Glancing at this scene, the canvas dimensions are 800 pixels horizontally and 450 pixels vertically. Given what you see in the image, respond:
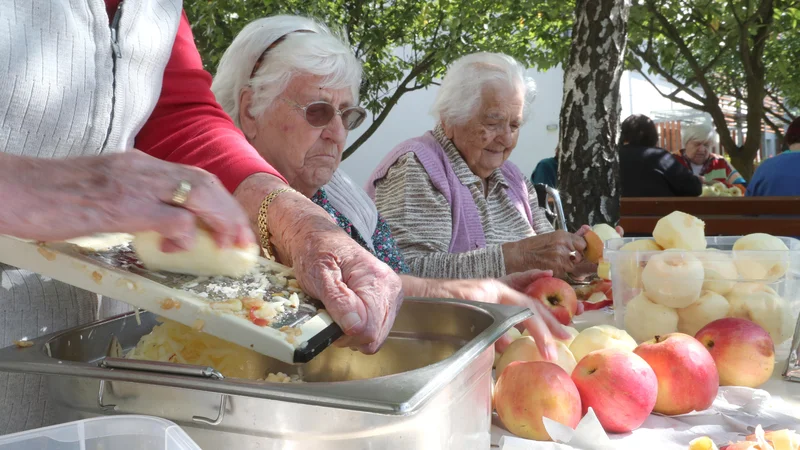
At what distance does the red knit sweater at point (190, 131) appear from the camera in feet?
4.49

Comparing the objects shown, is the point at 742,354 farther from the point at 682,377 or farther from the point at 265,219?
the point at 265,219

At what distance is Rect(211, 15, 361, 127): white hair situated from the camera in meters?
2.34

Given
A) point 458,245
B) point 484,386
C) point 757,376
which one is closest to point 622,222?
point 458,245

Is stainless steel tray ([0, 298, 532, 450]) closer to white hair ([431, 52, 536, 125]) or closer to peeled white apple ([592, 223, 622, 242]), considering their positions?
peeled white apple ([592, 223, 622, 242])

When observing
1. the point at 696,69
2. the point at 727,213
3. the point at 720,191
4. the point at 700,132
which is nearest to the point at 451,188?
the point at 727,213

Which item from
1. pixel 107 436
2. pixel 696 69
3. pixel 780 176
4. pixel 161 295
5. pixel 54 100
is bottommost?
Result: pixel 780 176

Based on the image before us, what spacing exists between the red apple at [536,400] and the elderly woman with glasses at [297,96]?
92 cm

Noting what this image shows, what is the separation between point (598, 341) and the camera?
158 cm

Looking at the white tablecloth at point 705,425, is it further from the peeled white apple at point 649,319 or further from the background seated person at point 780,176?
the background seated person at point 780,176

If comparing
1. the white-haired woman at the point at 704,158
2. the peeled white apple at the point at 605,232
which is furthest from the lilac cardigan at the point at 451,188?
the white-haired woman at the point at 704,158

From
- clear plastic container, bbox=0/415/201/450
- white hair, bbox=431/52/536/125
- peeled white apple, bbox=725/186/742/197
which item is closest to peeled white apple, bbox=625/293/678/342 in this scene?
clear plastic container, bbox=0/415/201/450

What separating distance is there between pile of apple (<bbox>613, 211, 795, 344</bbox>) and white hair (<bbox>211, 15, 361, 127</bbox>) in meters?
1.14

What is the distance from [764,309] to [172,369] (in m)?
1.61

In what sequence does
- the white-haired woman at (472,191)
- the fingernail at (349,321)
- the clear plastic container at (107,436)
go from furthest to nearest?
the white-haired woman at (472,191)
the fingernail at (349,321)
the clear plastic container at (107,436)
